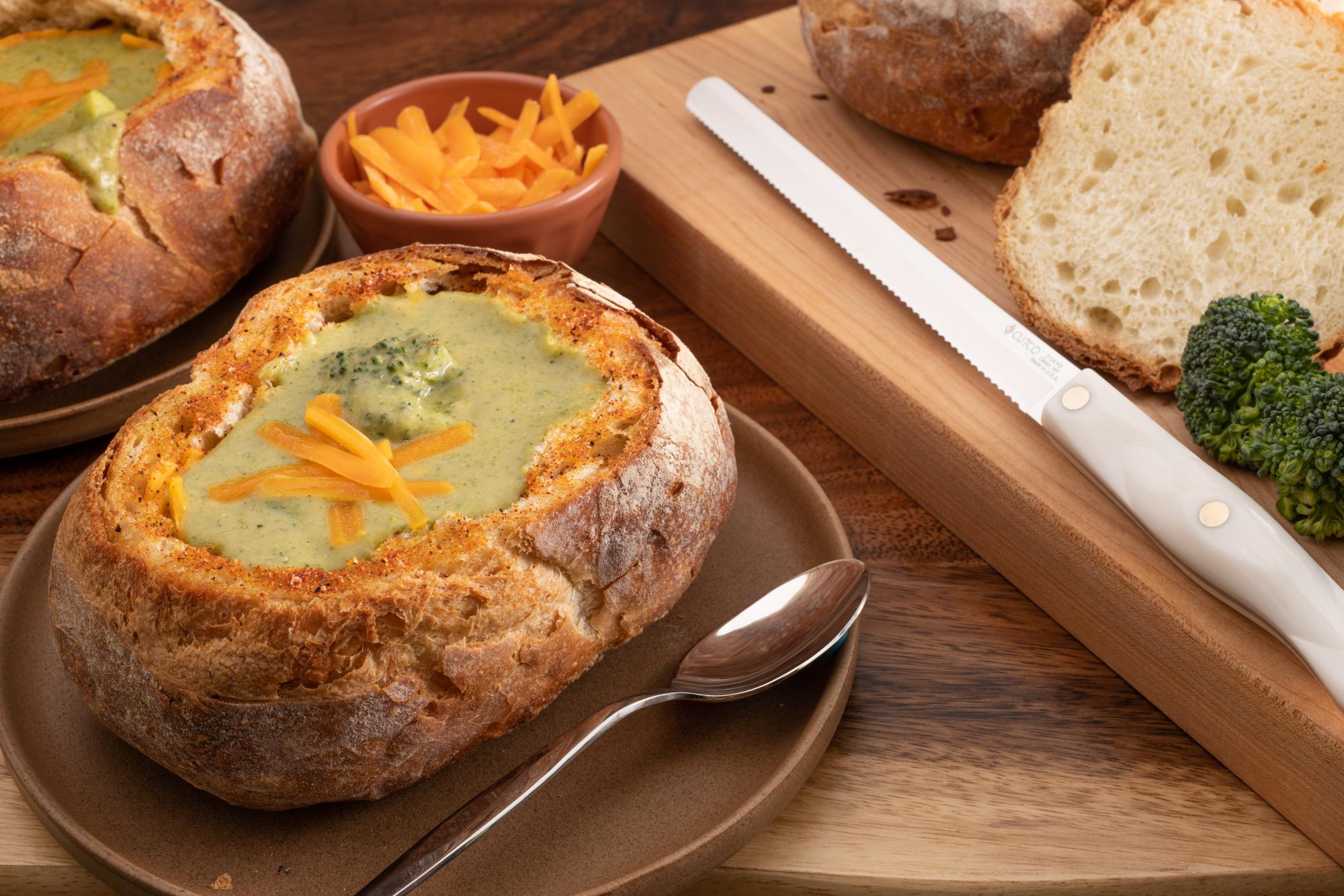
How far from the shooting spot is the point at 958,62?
2.99 metres

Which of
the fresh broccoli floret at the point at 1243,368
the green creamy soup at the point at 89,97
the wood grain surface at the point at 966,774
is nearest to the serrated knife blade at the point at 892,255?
the fresh broccoli floret at the point at 1243,368

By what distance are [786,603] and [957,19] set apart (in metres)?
1.55

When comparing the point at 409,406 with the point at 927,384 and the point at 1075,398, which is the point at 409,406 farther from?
the point at 1075,398

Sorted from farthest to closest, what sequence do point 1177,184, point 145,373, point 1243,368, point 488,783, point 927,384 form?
point 145,373, point 1177,184, point 927,384, point 1243,368, point 488,783

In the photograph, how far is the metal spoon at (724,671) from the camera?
5.88 feet

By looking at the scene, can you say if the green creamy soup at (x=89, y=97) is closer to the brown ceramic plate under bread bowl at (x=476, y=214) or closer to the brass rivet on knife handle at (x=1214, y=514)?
the brown ceramic plate under bread bowl at (x=476, y=214)

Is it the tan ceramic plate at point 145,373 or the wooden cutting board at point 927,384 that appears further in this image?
the tan ceramic plate at point 145,373

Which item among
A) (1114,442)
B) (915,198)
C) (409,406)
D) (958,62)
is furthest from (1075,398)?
(409,406)

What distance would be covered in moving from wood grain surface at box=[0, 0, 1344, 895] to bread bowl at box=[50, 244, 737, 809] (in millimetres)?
391

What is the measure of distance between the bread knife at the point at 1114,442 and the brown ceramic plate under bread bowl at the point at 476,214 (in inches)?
17.4

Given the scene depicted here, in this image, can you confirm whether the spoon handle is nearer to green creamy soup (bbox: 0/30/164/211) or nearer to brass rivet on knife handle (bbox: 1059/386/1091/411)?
brass rivet on knife handle (bbox: 1059/386/1091/411)

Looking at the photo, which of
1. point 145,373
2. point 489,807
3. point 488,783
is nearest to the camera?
point 489,807

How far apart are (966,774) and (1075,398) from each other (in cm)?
72

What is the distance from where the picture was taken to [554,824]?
1.97 meters
